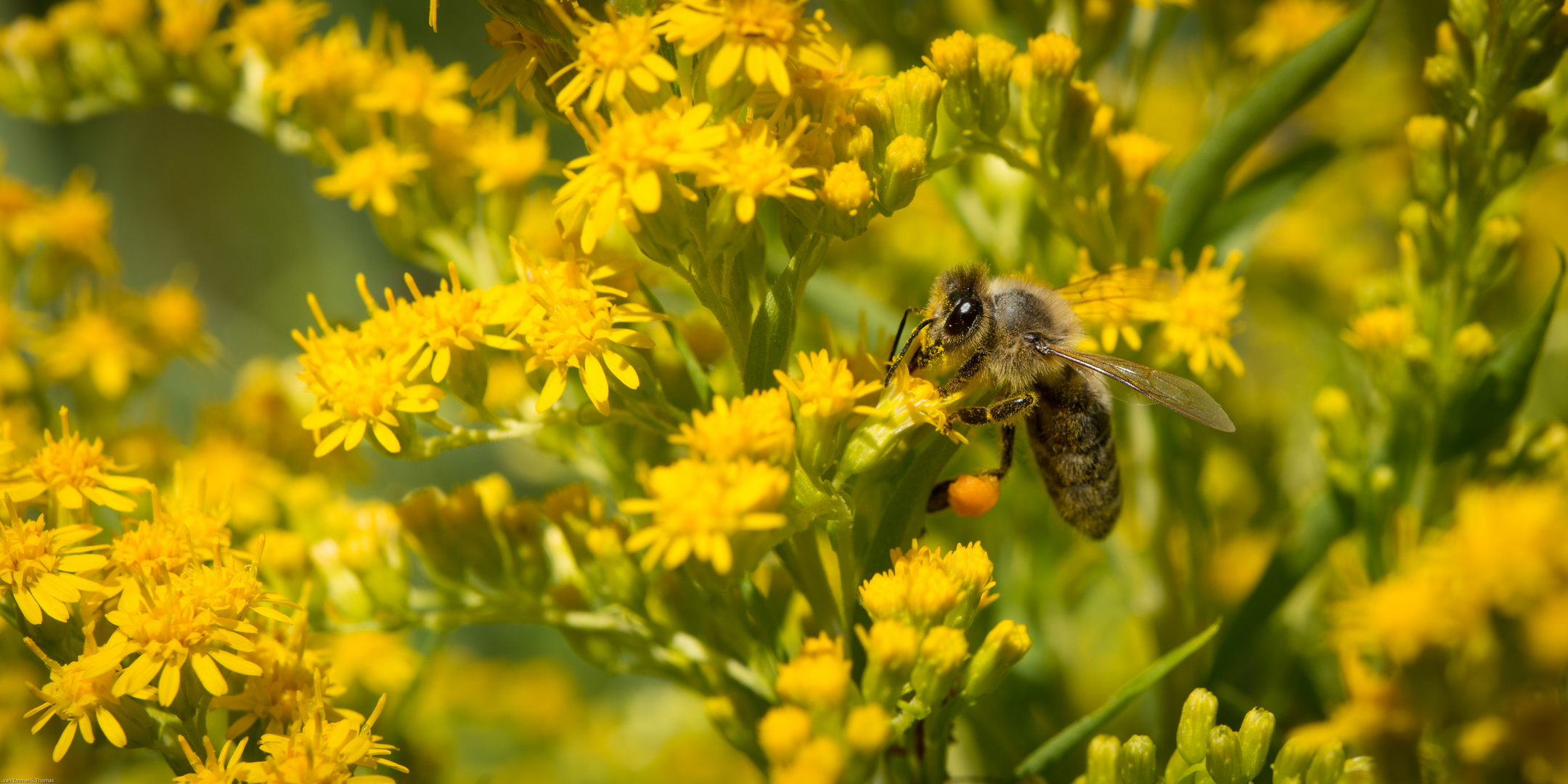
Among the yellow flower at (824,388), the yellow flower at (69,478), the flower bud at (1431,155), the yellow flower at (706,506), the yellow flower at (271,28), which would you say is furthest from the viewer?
the yellow flower at (271,28)

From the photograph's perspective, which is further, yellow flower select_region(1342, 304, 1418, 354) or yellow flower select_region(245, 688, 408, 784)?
yellow flower select_region(1342, 304, 1418, 354)

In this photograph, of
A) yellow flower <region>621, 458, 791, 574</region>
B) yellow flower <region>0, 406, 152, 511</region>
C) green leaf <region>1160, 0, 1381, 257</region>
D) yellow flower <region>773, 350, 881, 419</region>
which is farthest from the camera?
green leaf <region>1160, 0, 1381, 257</region>

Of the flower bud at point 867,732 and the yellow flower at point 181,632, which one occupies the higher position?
the flower bud at point 867,732

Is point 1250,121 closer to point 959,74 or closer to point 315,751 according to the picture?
point 959,74

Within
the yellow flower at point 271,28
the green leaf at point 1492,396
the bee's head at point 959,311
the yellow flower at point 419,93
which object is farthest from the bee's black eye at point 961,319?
the yellow flower at point 271,28

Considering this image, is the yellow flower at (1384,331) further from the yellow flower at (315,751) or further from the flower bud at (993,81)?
the yellow flower at (315,751)

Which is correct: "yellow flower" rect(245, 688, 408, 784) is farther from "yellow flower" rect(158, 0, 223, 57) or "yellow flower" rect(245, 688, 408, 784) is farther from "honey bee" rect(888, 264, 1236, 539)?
"yellow flower" rect(158, 0, 223, 57)

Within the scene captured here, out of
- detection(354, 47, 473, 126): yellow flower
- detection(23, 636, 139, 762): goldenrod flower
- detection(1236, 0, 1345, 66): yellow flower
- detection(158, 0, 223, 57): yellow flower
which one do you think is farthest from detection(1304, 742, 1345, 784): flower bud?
detection(158, 0, 223, 57): yellow flower

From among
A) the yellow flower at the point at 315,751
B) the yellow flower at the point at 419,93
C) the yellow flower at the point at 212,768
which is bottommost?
the yellow flower at the point at 212,768
